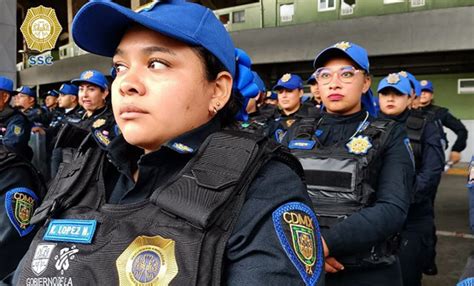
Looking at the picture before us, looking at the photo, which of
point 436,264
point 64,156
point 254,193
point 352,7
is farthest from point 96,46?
point 352,7

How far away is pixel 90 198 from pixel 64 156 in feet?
13.3

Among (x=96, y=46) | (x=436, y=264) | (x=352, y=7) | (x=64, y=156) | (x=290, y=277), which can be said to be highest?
(x=352, y=7)

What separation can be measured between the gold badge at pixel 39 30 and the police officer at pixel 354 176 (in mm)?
6396

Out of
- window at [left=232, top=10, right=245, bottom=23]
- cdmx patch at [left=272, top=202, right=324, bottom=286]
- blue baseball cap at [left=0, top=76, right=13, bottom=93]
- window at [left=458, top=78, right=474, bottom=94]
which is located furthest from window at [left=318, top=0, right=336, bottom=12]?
cdmx patch at [left=272, top=202, right=324, bottom=286]

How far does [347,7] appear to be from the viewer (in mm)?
11641

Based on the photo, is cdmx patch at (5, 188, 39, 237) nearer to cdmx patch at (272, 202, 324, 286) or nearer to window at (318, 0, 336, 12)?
cdmx patch at (272, 202, 324, 286)

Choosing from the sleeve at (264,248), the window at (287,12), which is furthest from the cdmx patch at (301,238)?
the window at (287,12)

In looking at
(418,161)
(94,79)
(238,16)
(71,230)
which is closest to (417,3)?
(238,16)

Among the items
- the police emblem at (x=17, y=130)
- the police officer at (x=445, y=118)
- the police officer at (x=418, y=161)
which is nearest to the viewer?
the police officer at (x=418, y=161)

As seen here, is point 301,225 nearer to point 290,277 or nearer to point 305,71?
point 290,277

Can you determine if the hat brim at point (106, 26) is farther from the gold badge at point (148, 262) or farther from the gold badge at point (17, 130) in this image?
the gold badge at point (17, 130)

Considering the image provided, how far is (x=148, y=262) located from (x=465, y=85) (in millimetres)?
13023

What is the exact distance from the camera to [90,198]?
1207mm

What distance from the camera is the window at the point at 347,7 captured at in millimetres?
11570
